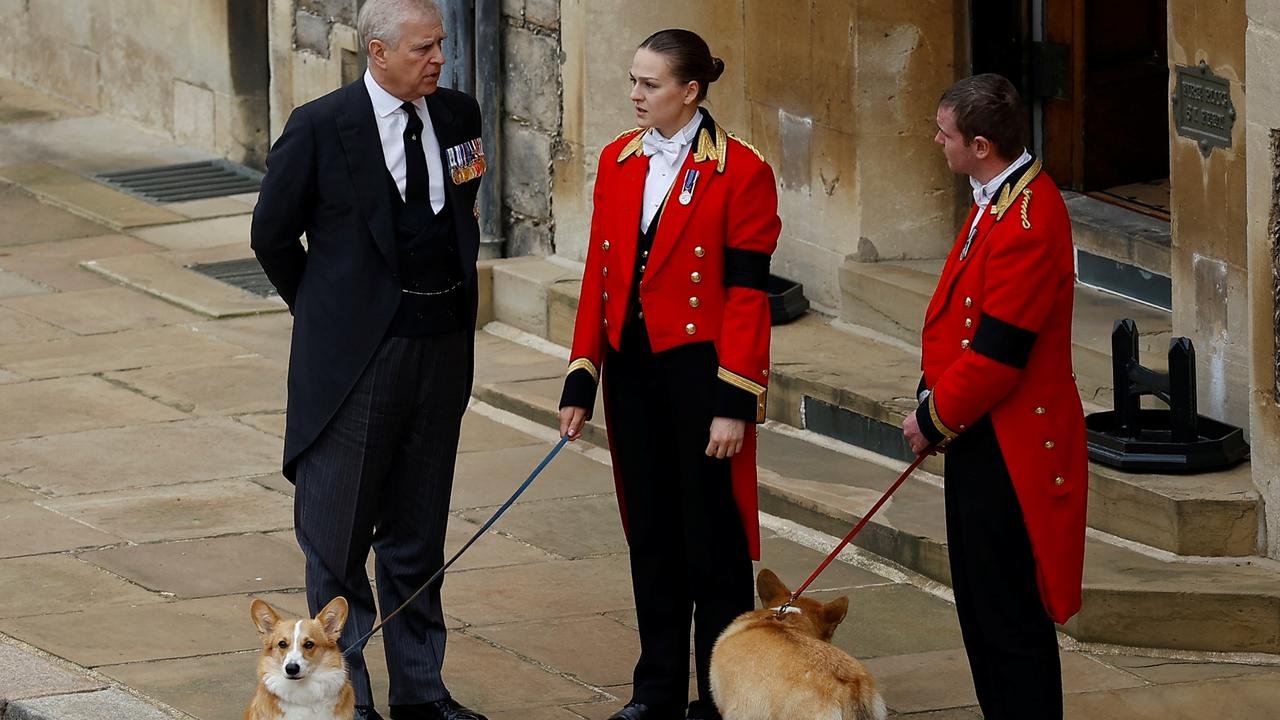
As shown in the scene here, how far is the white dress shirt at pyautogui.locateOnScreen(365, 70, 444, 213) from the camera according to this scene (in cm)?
586

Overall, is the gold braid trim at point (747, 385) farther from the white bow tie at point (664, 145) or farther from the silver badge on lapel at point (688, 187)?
the white bow tie at point (664, 145)

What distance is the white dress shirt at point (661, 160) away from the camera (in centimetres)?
589

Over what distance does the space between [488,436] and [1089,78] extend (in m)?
2.96

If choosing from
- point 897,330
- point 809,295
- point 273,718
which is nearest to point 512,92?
point 809,295

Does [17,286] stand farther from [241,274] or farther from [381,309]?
[381,309]

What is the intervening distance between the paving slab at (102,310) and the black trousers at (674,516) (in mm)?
5303

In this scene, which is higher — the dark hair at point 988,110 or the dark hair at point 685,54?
the dark hair at point 685,54

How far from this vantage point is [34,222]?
1266 cm

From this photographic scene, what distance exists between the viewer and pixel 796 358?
9094mm

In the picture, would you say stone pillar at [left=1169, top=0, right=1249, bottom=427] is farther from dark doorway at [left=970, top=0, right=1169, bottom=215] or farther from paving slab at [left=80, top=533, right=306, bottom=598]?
paving slab at [left=80, top=533, right=306, bottom=598]

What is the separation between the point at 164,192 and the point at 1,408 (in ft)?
13.2

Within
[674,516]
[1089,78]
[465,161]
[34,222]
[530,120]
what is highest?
[465,161]

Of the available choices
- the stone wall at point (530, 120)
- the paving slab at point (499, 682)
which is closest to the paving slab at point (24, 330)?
the stone wall at point (530, 120)

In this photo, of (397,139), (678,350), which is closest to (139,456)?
(397,139)
